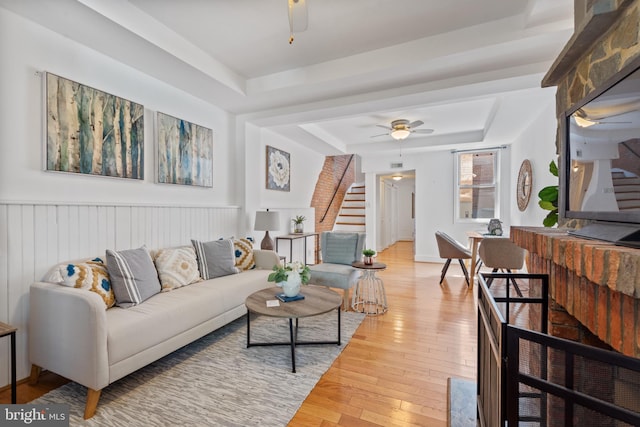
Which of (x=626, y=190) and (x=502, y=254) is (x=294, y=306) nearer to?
(x=626, y=190)

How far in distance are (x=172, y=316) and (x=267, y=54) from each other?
8.27 ft

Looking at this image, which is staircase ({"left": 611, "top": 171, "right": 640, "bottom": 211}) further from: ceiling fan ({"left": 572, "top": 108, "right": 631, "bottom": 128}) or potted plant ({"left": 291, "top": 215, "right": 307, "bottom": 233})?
potted plant ({"left": 291, "top": 215, "right": 307, "bottom": 233})

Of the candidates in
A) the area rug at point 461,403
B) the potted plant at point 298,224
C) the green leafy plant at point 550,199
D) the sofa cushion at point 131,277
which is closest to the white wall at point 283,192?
the potted plant at point 298,224

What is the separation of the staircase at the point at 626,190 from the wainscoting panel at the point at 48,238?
10.9ft

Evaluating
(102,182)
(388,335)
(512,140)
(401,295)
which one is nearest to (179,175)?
(102,182)

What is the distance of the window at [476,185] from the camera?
20.1 feet

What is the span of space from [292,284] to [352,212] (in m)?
5.74

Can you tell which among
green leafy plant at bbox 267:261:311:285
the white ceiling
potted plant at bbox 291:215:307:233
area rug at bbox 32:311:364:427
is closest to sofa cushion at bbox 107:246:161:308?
area rug at bbox 32:311:364:427

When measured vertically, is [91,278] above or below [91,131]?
below

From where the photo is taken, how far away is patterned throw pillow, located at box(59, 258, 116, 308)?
199cm

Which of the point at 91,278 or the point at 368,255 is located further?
the point at 368,255

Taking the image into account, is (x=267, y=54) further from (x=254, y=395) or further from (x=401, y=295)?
(x=401, y=295)

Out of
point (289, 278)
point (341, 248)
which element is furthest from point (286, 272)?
point (341, 248)

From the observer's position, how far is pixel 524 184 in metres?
4.69
